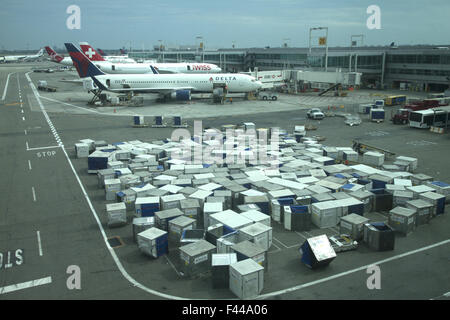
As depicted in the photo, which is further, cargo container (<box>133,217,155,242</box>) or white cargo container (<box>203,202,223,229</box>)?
white cargo container (<box>203,202,223,229</box>)

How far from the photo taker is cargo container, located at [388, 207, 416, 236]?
18266mm

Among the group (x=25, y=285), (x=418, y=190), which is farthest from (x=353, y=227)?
(x=25, y=285)

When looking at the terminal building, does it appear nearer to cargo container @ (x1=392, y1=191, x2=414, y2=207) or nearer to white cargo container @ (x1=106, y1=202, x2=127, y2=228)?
Answer: cargo container @ (x1=392, y1=191, x2=414, y2=207)

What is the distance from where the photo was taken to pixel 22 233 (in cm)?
1869

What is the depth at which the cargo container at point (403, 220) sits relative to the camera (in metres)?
18.3

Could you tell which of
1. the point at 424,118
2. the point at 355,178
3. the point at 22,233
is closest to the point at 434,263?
the point at 355,178

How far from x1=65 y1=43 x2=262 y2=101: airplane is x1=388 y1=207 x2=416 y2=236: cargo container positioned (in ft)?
162

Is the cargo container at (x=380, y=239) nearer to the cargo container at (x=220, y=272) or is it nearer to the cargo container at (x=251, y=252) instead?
the cargo container at (x=251, y=252)

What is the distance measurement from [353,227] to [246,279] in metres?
7.11

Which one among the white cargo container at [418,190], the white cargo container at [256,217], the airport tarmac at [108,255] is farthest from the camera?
the white cargo container at [418,190]

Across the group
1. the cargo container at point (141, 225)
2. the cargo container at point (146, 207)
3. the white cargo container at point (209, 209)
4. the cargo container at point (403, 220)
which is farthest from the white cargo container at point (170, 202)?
the cargo container at point (403, 220)

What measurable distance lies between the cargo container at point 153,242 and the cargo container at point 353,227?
8795 millimetres

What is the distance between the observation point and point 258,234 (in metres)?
16.2

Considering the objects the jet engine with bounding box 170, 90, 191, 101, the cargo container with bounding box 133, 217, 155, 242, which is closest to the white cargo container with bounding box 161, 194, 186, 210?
the cargo container with bounding box 133, 217, 155, 242
